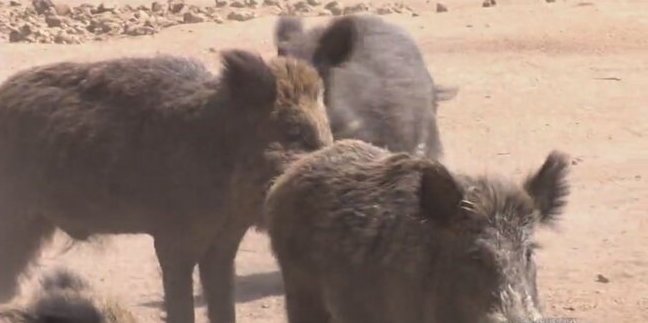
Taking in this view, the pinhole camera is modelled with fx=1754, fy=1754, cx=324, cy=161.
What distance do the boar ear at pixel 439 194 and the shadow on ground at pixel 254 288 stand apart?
3298 mm

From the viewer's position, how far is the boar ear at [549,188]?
20.5ft

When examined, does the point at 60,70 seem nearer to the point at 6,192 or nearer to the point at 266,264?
the point at 6,192

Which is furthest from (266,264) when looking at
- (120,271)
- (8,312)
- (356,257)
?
(8,312)

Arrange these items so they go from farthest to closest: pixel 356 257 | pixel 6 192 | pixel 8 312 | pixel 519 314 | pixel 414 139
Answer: pixel 414 139 < pixel 6 192 < pixel 356 257 < pixel 519 314 < pixel 8 312

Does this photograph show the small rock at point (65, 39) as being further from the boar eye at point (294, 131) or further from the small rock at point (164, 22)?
the boar eye at point (294, 131)

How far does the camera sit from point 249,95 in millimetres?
7500

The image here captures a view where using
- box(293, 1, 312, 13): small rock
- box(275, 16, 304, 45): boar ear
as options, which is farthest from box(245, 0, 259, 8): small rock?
box(275, 16, 304, 45): boar ear

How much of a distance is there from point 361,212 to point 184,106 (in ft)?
5.02

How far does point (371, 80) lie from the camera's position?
948 centimetres

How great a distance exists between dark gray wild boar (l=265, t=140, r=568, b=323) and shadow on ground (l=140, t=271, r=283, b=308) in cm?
248

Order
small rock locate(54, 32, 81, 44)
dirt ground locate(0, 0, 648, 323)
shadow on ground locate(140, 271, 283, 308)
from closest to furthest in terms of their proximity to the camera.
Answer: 1. shadow on ground locate(140, 271, 283, 308)
2. dirt ground locate(0, 0, 648, 323)
3. small rock locate(54, 32, 81, 44)

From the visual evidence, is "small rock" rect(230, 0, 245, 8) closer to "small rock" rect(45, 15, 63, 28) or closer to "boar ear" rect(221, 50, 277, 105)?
"small rock" rect(45, 15, 63, 28)

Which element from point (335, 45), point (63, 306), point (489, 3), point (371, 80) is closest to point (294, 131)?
point (335, 45)

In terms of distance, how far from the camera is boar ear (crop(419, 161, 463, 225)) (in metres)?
6.09
